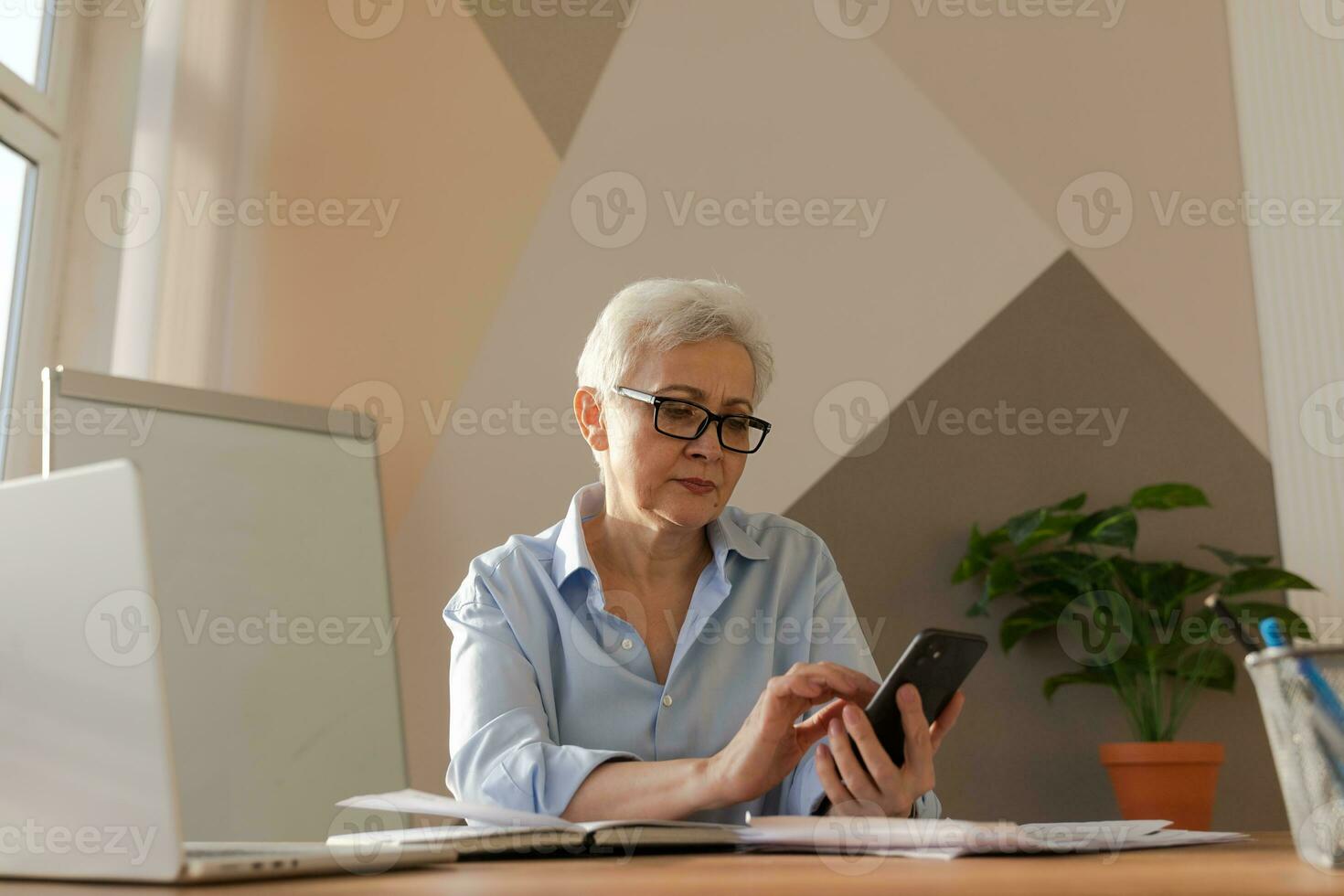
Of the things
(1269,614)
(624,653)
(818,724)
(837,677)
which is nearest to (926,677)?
(837,677)

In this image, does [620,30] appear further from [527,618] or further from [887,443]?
[527,618]

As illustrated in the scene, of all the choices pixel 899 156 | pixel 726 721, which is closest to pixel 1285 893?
pixel 726 721

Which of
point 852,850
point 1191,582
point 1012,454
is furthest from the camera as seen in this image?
point 1012,454

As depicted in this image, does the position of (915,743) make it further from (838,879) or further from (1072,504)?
(1072,504)

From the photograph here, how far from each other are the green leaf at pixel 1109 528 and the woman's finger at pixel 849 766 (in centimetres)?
144

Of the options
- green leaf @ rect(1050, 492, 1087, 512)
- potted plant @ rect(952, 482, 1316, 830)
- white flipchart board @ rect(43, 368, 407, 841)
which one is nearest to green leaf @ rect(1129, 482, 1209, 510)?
potted plant @ rect(952, 482, 1316, 830)

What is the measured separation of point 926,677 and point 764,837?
28 centimetres

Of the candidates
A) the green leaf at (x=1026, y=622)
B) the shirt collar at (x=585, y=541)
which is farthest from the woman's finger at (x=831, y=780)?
the green leaf at (x=1026, y=622)

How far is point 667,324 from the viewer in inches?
71.9

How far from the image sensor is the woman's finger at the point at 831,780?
1.30 meters

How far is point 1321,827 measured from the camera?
72 centimetres

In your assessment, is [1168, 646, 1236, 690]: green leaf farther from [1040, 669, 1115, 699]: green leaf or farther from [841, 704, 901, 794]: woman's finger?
[841, 704, 901, 794]: woman's finger

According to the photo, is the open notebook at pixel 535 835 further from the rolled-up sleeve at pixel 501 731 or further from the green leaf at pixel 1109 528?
the green leaf at pixel 1109 528

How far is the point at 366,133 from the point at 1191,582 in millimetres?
2317
